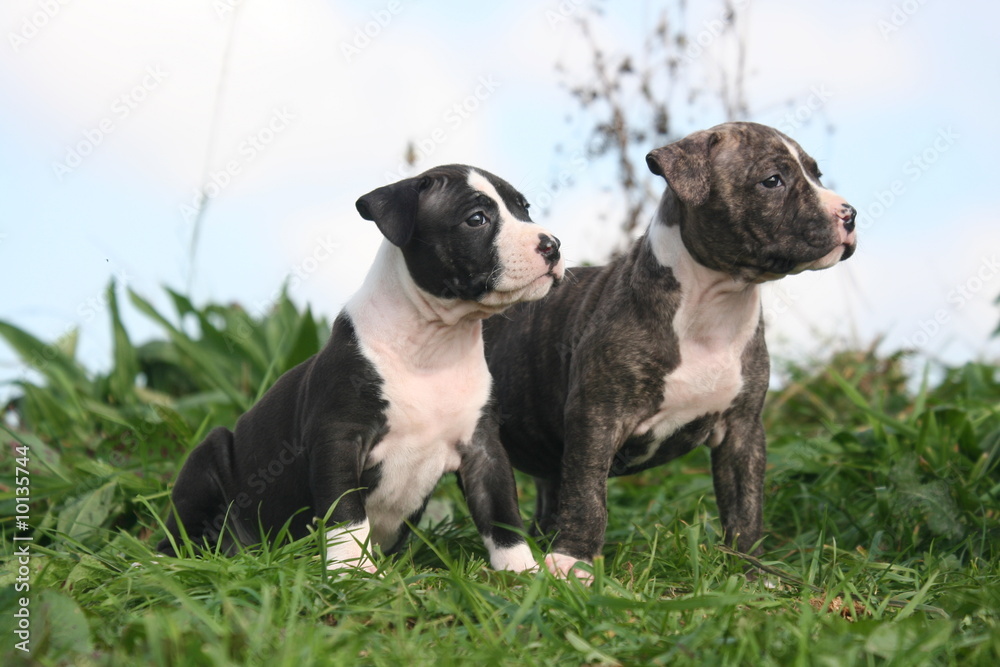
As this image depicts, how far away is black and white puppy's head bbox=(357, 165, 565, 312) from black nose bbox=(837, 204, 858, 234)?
1151 mm

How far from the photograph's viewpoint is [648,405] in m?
4.47

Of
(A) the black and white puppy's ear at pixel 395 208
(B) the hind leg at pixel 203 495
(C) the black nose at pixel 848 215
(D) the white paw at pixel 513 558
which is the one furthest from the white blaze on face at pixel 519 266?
(B) the hind leg at pixel 203 495

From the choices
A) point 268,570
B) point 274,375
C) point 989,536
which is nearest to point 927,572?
A: point 989,536

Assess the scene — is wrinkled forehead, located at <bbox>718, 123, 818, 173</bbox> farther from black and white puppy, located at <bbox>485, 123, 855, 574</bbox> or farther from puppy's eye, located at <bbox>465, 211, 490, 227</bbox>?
puppy's eye, located at <bbox>465, 211, 490, 227</bbox>

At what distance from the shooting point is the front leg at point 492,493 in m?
4.18

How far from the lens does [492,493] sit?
4293 millimetres

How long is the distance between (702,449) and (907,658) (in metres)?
4.43

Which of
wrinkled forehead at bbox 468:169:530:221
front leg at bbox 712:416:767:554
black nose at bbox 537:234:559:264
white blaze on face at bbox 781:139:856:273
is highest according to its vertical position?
wrinkled forehead at bbox 468:169:530:221

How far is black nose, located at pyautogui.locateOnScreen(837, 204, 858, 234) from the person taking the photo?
4109 mm

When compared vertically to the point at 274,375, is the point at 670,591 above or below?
below

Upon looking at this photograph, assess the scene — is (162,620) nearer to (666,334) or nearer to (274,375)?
(666,334)

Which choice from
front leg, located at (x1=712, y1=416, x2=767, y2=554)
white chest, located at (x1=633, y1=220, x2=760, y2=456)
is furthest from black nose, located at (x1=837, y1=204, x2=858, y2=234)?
front leg, located at (x1=712, y1=416, x2=767, y2=554)

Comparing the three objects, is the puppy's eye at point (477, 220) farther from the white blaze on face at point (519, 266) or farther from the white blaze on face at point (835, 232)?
the white blaze on face at point (835, 232)

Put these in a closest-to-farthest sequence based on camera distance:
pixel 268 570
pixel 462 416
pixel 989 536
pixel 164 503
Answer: pixel 268 570 < pixel 462 416 < pixel 989 536 < pixel 164 503
